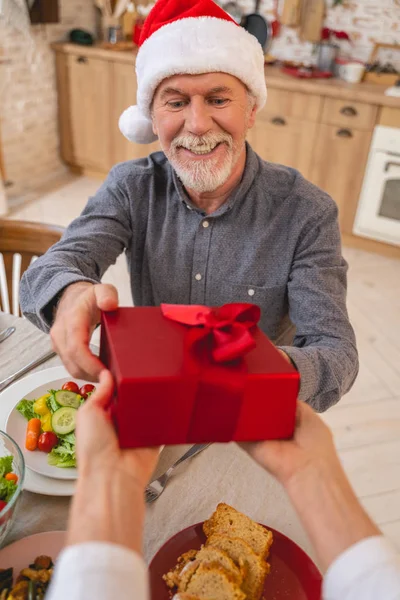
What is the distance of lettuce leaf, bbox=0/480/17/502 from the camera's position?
0.82 m

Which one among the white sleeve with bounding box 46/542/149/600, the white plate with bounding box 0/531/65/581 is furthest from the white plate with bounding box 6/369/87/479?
the white sleeve with bounding box 46/542/149/600

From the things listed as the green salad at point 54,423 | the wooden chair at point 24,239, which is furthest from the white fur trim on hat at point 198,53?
the green salad at point 54,423

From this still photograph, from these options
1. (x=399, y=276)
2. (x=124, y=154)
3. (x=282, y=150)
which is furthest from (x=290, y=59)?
(x=399, y=276)

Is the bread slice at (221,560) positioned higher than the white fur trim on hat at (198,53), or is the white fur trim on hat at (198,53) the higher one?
the white fur trim on hat at (198,53)

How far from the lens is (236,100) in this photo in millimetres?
1311

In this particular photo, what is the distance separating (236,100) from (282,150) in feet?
8.18

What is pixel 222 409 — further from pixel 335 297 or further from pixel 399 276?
pixel 399 276

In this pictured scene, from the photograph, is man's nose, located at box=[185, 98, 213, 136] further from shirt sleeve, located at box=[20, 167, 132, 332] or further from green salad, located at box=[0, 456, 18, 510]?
green salad, located at box=[0, 456, 18, 510]

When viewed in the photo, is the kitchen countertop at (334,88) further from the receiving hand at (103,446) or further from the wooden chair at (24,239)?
the receiving hand at (103,446)

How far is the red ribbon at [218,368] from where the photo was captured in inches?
26.9

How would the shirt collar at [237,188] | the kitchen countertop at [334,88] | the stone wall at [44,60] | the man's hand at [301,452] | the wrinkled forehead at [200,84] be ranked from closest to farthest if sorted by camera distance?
the man's hand at [301,452] → the wrinkled forehead at [200,84] → the shirt collar at [237,188] → the kitchen countertop at [334,88] → the stone wall at [44,60]

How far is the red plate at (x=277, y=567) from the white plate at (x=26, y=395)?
0.20 metres

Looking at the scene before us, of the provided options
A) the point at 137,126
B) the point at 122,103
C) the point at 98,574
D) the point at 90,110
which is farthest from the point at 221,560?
the point at 90,110

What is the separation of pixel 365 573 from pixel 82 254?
0.95 metres
